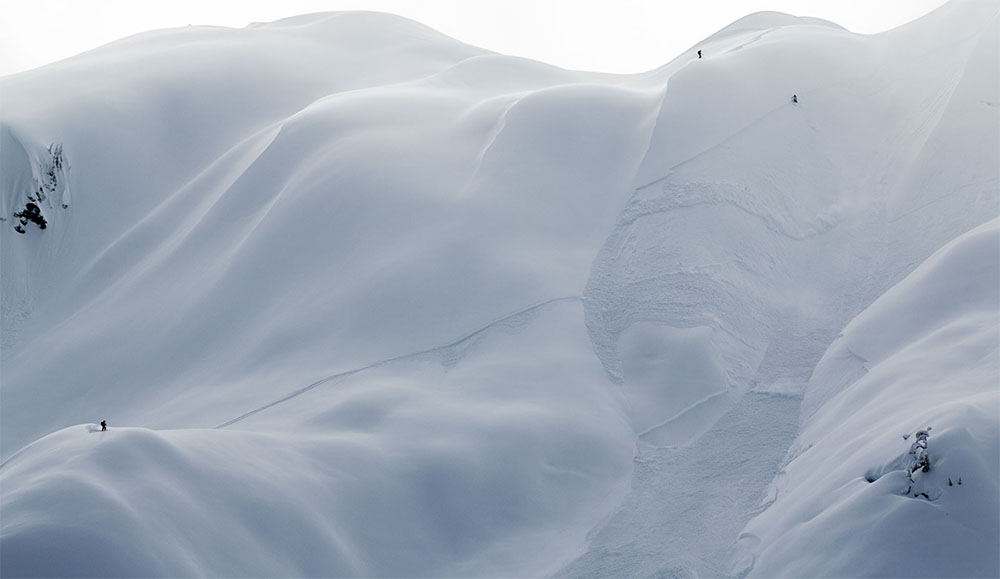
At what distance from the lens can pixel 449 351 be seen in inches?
544

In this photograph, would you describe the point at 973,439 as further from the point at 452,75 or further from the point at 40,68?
the point at 40,68

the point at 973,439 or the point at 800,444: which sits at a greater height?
the point at 800,444

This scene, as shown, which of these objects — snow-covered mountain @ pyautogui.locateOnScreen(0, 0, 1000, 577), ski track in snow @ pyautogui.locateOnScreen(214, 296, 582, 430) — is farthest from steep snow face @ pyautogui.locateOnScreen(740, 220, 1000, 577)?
ski track in snow @ pyautogui.locateOnScreen(214, 296, 582, 430)

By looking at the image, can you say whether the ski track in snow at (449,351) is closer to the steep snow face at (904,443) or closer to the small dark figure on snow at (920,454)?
the steep snow face at (904,443)

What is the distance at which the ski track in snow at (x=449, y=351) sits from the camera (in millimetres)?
13298

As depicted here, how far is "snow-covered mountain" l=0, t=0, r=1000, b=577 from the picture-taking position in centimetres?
975

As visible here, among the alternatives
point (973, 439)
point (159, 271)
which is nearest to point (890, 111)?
point (973, 439)

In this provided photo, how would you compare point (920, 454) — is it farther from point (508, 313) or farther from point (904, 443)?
point (508, 313)

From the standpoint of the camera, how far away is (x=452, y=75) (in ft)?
74.9

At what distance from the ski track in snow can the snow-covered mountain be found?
0.05 m

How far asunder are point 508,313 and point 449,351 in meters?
1.01

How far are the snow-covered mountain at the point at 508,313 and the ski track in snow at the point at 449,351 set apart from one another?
0.17 ft

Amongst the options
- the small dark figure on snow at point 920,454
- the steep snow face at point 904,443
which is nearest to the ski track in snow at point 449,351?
the steep snow face at point 904,443

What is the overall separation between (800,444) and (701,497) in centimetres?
130
